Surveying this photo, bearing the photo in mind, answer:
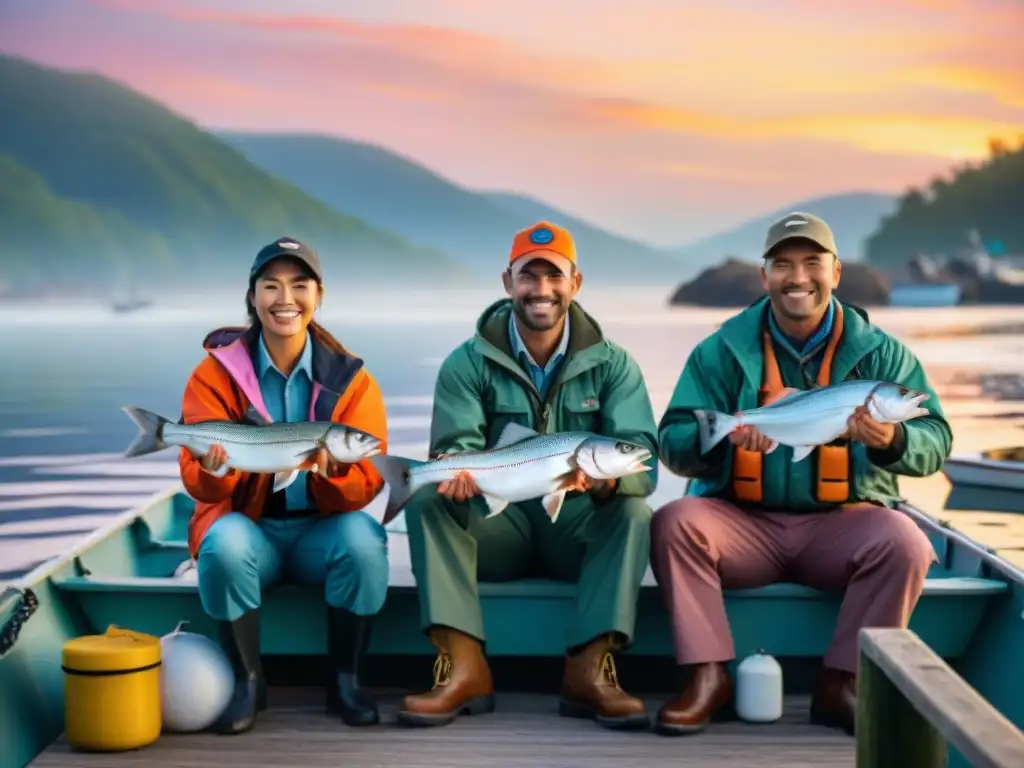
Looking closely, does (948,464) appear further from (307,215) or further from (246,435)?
(307,215)

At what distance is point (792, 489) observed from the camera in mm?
4805

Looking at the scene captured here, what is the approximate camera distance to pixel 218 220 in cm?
13450

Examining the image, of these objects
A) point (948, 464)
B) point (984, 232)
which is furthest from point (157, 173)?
point (948, 464)

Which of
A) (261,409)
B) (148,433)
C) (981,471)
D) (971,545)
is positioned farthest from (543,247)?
(981,471)

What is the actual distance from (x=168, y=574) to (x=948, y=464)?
24.2 feet

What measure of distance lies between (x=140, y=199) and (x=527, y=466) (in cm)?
→ 13791


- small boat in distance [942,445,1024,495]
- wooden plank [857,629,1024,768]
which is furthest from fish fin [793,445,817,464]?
small boat in distance [942,445,1024,495]

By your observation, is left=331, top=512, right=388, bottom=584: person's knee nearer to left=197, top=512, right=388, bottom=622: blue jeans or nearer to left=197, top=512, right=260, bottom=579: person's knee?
left=197, top=512, right=388, bottom=622: blue jeans

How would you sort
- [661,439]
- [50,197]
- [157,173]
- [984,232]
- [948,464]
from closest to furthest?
[661,439] < [948,464] < [984,232] < [50,197] < [157,173]

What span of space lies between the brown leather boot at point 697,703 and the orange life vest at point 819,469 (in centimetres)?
59

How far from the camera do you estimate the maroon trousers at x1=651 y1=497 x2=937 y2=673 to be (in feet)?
14.8

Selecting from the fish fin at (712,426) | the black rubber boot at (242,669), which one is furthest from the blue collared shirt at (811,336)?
the black rubber boot at (242,669)

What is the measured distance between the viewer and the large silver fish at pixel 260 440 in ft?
14.2

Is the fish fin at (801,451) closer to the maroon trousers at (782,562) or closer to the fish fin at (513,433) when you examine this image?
the maroon trousers at (782,562)
